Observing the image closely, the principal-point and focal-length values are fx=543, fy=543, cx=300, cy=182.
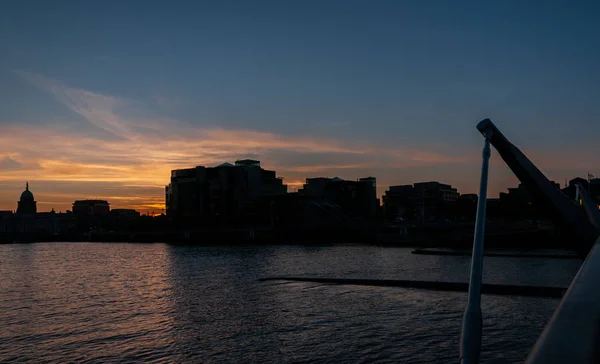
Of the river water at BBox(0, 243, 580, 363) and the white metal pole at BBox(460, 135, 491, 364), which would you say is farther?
the river water at BBox(0, 243, 580, 363)

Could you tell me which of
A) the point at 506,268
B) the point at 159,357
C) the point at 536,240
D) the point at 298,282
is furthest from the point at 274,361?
the point at 536,240

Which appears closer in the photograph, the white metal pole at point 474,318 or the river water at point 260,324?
the white metal pole at point 474,318

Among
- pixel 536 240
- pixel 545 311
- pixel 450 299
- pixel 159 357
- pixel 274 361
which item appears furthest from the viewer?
pixel 536 240

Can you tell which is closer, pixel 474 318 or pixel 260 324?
pixel 474 318

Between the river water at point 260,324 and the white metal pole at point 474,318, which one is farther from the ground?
the white metal pole at point 474,318

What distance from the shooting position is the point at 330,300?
4631 cm

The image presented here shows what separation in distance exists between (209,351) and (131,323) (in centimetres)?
1256

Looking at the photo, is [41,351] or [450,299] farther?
[450,299]

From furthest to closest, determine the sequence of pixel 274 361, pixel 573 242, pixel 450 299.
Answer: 1. pixel 450 299
2. pixel 274 361
3. pixel 573 242

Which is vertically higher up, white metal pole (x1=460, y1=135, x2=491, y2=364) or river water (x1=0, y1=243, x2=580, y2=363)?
white metal pole (x1=460, y1=135, x2=491, y2=364)

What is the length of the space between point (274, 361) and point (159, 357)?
20.6 ft

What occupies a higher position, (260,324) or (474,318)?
(474,318)

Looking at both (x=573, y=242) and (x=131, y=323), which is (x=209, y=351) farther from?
(x=573, y=242)

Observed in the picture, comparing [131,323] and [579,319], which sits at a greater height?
[579,319]
